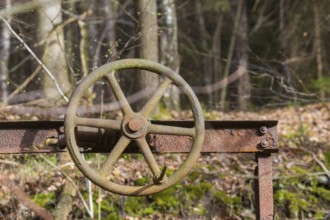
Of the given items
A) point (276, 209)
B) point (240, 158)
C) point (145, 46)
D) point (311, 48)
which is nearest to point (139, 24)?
point (145, 46)

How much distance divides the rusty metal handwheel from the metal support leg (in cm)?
109

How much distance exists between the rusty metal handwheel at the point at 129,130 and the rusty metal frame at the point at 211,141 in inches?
23.7

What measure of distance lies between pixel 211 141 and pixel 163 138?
1.52ft

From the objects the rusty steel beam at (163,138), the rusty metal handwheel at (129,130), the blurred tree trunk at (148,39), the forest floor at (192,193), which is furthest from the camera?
the blurred tree trunk at (148,39)

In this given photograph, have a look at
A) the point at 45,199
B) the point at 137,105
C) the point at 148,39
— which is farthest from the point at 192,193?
the point at 137,105

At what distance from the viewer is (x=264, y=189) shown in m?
6.77

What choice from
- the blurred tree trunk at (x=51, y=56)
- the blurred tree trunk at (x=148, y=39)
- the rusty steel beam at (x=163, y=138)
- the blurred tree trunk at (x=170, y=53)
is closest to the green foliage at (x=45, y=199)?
the rusty steel beam at (x=163, y=138)

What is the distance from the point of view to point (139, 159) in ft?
31.8

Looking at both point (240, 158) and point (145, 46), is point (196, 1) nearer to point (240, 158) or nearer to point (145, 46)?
point (145, 46)

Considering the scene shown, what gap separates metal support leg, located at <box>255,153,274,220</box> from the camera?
673cm

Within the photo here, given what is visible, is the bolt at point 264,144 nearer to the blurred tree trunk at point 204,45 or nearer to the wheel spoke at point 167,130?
the wheel spoke at point 167,130

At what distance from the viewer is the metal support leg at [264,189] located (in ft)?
22.1

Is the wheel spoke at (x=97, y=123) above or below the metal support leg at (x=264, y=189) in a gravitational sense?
above

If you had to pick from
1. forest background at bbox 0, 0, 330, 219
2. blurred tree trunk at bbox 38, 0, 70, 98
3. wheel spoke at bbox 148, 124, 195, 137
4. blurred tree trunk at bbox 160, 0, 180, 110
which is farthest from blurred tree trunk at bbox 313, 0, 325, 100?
wheel spoke at bbox 148, 124, 195, 137
